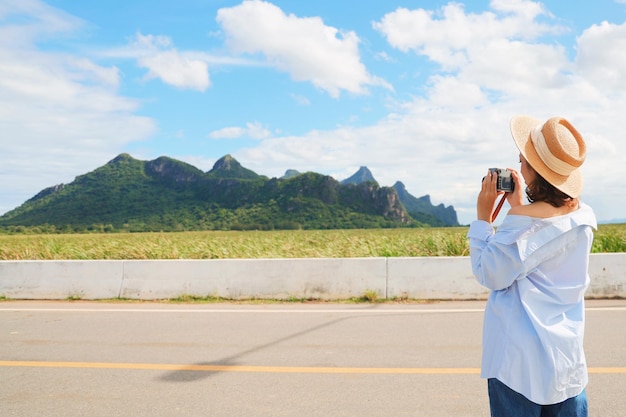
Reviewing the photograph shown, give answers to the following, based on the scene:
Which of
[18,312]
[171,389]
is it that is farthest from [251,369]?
[18,312]

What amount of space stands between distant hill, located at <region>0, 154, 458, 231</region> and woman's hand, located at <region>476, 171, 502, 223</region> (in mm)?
134839

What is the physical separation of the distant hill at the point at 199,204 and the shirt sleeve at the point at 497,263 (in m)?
→ 135

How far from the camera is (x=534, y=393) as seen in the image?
198 centimetres

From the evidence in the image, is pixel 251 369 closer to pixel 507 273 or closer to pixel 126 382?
pixel 126 382

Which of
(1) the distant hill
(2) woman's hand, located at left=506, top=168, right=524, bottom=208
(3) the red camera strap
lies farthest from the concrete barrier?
(1) the distant hill

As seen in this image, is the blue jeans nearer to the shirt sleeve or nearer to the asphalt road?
the shirt sleeve

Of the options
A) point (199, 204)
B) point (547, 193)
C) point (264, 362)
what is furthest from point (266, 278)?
point (199, 204)

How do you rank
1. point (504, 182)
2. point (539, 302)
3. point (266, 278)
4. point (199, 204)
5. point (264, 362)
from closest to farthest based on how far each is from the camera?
point (539, 302), point (504, 182), point (264, 362), point (266, 278), point (199, 204)

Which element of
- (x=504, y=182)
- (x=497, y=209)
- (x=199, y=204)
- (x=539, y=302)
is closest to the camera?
(x=539, y=302)

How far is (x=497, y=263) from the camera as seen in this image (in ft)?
6.61

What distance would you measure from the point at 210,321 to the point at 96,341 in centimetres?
172

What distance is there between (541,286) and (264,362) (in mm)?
4183

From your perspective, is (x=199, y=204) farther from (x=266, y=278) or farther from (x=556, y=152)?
(x=556, y=152)

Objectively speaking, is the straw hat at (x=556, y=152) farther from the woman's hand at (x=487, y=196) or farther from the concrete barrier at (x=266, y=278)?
the concrete barrier at (x=266, y=278)
